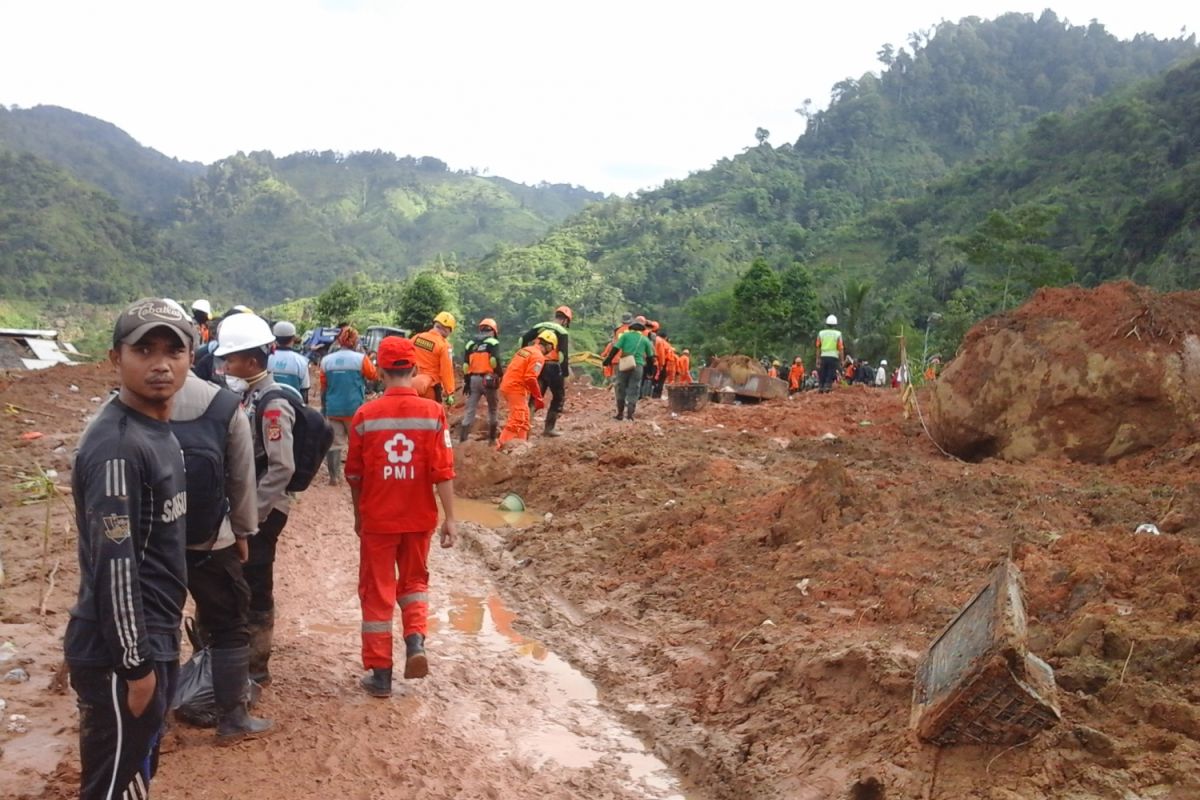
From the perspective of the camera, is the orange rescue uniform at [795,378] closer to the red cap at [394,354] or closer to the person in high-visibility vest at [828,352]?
the person in high-visibility vest at [828,352]

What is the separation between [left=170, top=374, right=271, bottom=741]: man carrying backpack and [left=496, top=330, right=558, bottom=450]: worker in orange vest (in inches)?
320

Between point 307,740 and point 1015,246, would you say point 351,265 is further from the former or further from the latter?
point 307,740

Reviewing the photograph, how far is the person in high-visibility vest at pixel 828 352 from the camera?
20.7m

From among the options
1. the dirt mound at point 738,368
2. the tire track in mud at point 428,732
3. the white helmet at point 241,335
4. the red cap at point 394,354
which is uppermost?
the white helmet at point 241,335

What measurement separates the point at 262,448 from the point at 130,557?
5.89ft

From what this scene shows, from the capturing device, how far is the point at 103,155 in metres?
154

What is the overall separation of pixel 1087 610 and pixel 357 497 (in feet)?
12.0

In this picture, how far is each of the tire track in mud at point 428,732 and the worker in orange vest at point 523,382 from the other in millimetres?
5750

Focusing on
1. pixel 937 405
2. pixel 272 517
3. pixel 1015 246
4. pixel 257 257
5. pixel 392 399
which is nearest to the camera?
pixel 272 517

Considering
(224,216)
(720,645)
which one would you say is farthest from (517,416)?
(224,216)

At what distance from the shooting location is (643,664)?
5.93 metres

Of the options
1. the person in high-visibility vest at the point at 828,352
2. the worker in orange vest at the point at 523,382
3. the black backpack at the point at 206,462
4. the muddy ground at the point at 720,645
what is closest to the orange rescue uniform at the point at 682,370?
the person in high-visibility vest at the point at 828,352

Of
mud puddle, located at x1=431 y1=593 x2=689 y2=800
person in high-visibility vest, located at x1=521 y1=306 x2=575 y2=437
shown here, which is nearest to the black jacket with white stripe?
mud puddle, located at x1=431 y1=593 x2=689 y2=800

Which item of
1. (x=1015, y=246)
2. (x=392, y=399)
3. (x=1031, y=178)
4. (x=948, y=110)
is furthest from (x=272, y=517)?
(x=948, y=110)
